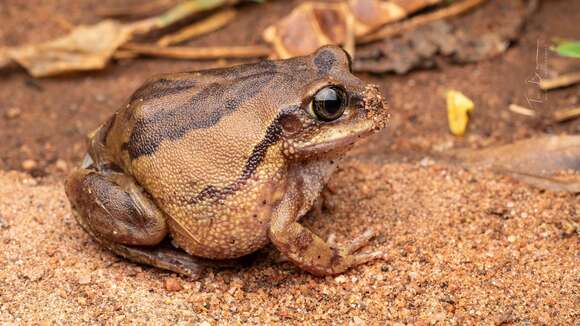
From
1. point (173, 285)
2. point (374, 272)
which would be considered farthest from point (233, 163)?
point (374, 272)

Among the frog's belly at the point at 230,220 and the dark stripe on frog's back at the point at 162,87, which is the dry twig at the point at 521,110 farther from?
the dark stripe on frog's back at the point at 162,87

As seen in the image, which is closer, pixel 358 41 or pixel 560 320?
pixel 560 320

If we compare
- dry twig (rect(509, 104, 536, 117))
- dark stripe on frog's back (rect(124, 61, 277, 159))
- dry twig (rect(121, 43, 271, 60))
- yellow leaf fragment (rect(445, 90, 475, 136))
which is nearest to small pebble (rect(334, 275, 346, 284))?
dark stripe on frog's back (rect(124, 61, 277, 159))

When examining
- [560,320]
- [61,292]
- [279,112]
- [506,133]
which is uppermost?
[279,112]

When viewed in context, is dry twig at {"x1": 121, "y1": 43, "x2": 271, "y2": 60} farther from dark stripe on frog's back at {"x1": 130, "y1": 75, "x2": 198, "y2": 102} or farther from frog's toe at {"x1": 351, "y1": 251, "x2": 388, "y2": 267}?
frog's toe at {"x1": 351, "y1": 251, "x2": 388, "y2": 267}

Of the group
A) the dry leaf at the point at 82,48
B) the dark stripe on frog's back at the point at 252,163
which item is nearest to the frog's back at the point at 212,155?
the dark stripe on frog's back at the point at 252,163

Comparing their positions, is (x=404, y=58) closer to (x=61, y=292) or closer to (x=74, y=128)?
(x=74, y=128)

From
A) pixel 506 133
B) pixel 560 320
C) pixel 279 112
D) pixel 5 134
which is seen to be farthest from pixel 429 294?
pixel 5 134
